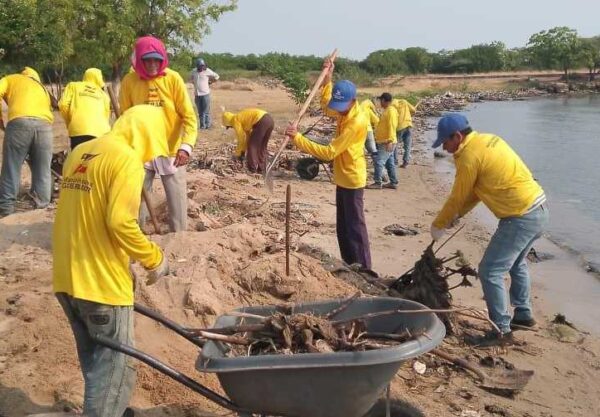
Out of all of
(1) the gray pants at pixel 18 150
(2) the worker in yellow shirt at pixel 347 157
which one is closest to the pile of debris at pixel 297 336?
(2) the worker in yellow shirt at pixel 347 157

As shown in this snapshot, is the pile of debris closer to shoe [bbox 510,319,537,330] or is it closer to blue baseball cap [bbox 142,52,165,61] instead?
shoe [bbox 510,319,537,330]

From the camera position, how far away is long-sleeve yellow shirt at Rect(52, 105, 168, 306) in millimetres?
3354

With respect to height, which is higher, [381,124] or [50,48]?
[50,48]

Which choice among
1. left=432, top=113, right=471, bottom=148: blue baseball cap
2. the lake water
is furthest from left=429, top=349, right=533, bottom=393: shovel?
the lake water

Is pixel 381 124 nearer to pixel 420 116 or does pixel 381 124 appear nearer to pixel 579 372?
pixel 579 372

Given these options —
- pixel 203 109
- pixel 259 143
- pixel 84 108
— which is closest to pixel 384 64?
pixel 203 109

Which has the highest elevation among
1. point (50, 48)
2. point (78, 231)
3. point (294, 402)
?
point (50, 48)

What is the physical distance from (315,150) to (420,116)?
27496mm

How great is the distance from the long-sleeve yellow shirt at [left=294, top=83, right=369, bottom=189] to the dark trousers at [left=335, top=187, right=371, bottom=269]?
4.7 inches

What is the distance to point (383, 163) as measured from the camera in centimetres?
1331

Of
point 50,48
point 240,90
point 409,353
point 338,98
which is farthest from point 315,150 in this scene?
point 240,90

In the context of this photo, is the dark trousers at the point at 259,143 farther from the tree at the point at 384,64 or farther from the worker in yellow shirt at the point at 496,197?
the tree at the point at 384,64

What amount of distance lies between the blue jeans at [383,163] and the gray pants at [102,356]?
9.79 m

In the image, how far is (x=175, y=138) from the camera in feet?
21.6
